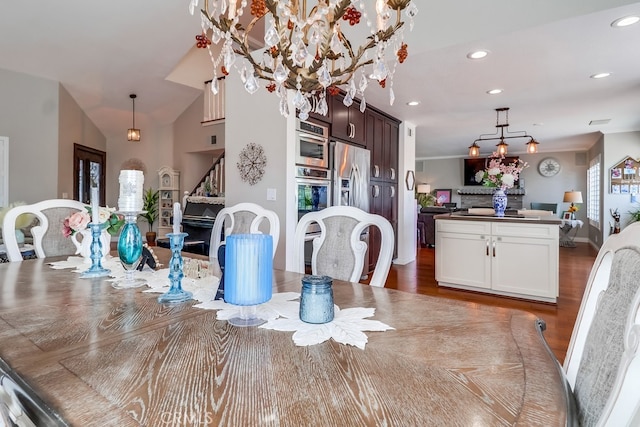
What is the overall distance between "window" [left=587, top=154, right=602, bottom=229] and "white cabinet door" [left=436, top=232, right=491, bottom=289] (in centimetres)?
525

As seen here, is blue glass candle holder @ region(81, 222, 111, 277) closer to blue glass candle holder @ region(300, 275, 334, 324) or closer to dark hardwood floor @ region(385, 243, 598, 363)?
blue glass candle holder @ region(300, 275, 334, 324)

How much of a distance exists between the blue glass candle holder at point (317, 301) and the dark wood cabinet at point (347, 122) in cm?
319

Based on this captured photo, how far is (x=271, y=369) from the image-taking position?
73cm

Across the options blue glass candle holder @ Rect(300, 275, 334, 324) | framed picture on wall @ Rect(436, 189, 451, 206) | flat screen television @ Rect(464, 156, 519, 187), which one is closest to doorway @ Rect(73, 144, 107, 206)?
blue glass candle holder @ Rect(300, 275, 334, 324)

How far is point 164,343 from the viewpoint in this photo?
33.9 inches

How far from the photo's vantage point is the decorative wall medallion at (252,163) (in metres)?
3.36

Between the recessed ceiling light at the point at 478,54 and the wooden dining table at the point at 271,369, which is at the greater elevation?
the recessed ceiling light at the point at 478,54

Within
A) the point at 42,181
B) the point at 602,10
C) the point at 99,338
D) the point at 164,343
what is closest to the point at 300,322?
the point at 164,343

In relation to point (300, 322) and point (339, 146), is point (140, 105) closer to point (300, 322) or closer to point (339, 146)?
point (339, 146)

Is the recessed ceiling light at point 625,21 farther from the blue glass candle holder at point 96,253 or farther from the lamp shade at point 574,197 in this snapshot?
the lamp shade at point 574,197

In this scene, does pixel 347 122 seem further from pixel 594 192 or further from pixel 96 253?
pixel 594 192

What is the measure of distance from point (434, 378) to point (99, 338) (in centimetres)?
80

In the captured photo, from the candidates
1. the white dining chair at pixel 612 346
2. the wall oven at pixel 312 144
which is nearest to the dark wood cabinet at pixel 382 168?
the wall oven at pixel 312 144

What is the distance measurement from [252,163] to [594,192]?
337 inches
